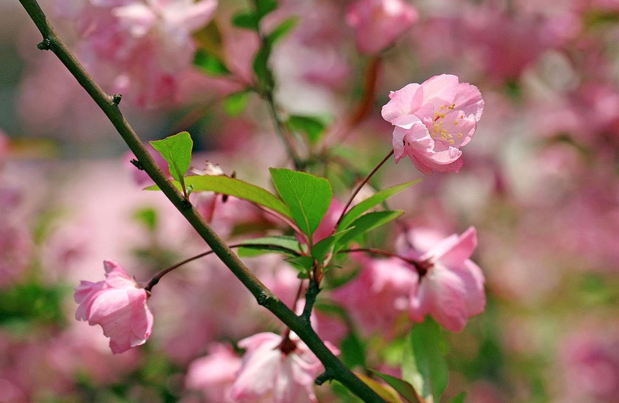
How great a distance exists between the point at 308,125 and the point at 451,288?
1.28 ft

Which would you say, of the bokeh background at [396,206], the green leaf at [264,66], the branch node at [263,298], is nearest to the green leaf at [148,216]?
the bokeh background at [396,206]

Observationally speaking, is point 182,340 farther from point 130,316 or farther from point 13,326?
point 130,316

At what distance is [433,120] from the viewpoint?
547 mm

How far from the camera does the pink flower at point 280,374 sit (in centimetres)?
62

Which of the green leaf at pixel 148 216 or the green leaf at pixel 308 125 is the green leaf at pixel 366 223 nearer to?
the green leaf at pixel 308 125

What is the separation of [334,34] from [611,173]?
934mm

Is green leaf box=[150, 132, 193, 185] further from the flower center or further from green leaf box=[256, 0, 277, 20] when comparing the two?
green leaf box=[256, 0, 277, 20]

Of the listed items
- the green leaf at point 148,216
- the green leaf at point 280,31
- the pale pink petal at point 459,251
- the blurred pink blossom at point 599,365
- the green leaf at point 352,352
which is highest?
the green leaf at point 280,31

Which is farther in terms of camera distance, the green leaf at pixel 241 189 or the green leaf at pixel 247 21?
the green leaf at pixel 247 21

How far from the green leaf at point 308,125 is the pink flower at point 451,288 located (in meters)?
0.35

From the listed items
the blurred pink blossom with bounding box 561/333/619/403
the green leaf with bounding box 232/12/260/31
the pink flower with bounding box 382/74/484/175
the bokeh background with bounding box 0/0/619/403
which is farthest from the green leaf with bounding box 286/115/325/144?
the blurred pink blossom with bounding box 561/333/619/403

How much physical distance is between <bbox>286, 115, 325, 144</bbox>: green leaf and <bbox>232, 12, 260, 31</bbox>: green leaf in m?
0.14

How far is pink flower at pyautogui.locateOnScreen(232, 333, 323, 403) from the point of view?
24.4 inches

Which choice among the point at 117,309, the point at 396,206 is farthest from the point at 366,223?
the point at 396,206
